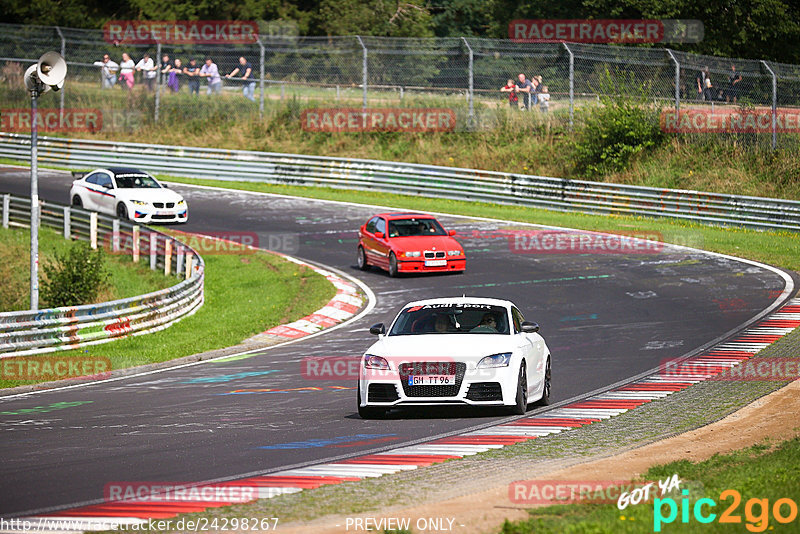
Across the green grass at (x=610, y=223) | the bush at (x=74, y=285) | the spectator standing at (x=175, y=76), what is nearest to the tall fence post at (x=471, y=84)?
the green grass at (x=610, y=223)

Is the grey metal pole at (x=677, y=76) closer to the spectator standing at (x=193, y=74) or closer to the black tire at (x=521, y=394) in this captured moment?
the spectator standing at (x=193, y=74)

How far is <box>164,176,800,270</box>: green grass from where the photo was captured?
1107 inches

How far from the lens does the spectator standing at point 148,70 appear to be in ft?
144

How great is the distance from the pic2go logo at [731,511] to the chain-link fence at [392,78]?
2833 cm

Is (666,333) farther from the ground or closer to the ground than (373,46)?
closer to the ground

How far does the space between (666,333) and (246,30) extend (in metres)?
47.1

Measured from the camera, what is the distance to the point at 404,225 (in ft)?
86.9

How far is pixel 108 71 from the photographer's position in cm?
4491

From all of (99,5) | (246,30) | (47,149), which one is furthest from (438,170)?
(99,5)

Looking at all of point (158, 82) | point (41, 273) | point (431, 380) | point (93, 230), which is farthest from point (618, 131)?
point (431, 380)

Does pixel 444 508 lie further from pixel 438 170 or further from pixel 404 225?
pixel 438 170

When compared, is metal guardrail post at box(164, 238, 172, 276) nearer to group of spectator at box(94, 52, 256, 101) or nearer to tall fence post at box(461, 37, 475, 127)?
tall fence post at box(461, 37, 475, 127)

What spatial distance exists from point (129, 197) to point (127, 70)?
14035 mm

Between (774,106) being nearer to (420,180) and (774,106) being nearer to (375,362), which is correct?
(420,180)
